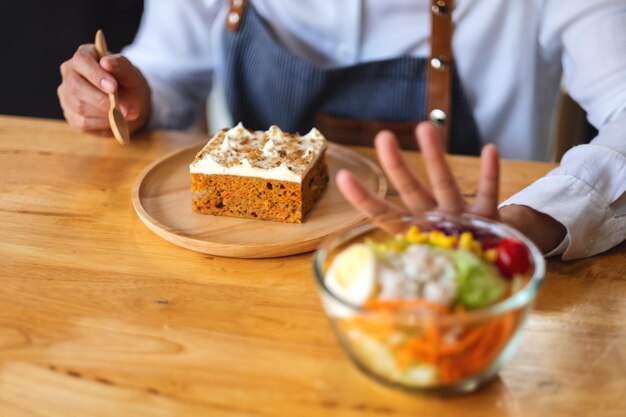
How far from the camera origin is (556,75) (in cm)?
163

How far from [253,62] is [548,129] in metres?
0.74

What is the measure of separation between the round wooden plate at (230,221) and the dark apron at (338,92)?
0.30 meters

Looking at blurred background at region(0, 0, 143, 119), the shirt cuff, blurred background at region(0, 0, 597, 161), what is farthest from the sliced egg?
blurred background at region(0, 0, 143, 119)

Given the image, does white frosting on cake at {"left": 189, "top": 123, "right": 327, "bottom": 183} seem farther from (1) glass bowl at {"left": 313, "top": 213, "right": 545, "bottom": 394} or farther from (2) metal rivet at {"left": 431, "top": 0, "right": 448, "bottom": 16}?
(2) metal rivet at {"left": 431, "top": 0, "right": 448, "bottom": 16}

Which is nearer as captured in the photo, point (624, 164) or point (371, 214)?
point (371, 214)

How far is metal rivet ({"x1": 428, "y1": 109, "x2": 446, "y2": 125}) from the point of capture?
4.96ft

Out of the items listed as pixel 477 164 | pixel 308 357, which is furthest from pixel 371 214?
pixel 477 164

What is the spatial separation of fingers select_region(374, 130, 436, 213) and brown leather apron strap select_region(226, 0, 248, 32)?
2.94ft

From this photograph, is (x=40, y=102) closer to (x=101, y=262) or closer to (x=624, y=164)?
(x=101, y=262)

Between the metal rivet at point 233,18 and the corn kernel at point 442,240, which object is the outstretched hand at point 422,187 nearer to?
the corn kernel at point 442,240

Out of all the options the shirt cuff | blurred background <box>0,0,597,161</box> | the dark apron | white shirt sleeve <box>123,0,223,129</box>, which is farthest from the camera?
blurred background <box>0,0,597,161</box>

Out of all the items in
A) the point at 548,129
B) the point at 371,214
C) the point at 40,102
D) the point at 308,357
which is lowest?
the point at 40,102

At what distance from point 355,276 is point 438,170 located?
7.5 inches

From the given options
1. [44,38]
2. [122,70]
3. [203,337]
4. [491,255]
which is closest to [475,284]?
[491,255]
